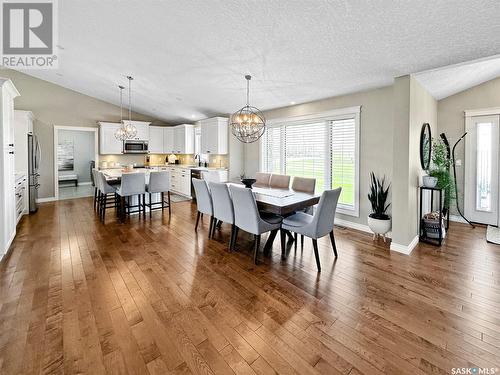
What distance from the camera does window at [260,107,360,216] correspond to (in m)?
4.35

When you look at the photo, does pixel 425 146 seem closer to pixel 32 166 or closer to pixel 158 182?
pixel 158 182

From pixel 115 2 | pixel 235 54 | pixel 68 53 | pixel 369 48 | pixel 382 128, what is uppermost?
pixel 68 53

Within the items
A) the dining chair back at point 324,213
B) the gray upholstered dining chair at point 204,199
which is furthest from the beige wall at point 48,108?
the dining chair back at point 324,213

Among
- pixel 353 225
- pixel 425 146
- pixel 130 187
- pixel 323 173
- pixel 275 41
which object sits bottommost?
pixel 353 225

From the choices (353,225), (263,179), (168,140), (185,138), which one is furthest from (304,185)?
(168,140)

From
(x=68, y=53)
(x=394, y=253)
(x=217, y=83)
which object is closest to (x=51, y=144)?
(x=68, y=53)

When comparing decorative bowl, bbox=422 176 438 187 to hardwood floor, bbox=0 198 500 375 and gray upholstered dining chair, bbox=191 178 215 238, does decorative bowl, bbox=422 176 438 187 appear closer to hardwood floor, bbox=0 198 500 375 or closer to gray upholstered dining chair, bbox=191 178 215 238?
hardwood floor, bbox=0 198 500 375

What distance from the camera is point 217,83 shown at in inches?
182

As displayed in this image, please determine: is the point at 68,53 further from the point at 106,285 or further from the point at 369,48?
the point at 369,48

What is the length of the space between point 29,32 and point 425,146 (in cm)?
669

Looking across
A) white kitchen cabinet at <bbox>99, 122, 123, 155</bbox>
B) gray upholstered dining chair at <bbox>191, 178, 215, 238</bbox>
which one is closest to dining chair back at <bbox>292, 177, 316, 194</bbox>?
gray upholstered dining chair at <bbox>191, 178, 215, 238</bbox>

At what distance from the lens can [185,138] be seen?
808 cm

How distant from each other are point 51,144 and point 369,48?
27.0ft

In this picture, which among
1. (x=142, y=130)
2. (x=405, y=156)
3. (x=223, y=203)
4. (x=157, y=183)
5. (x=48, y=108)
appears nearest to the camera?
→ (x=405, y=156)
